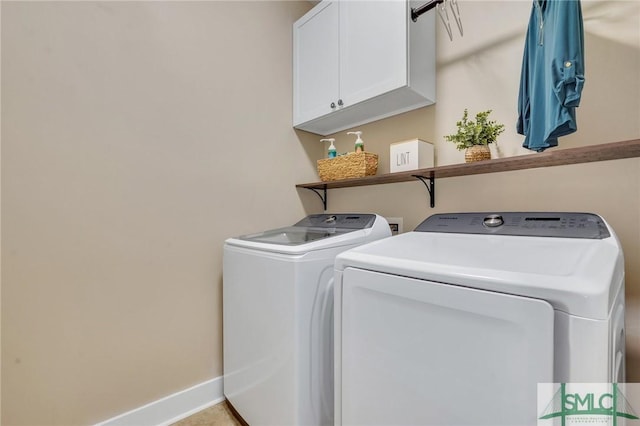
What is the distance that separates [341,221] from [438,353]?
107 centimetres

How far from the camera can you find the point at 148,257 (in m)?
1.55

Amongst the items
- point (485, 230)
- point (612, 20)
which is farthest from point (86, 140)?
point (612, 20)

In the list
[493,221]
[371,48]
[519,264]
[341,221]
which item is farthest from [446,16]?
[519,264]

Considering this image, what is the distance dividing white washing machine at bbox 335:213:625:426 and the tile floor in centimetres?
88

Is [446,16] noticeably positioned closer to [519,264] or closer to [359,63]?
[359,63]

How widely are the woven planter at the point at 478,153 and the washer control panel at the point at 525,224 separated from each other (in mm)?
266

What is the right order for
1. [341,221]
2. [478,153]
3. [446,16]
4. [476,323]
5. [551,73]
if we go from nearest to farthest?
[476,323]
[551,73]
[478,153]
[446,16]
[341,221]

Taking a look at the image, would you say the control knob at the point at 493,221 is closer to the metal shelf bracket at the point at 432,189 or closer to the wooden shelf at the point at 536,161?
the wooden shelf at the point at 536,161

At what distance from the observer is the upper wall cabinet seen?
1.56m

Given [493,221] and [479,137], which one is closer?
[493,221]

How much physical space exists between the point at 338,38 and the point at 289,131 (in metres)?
0.68

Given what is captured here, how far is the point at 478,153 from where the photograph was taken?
4.57 feet

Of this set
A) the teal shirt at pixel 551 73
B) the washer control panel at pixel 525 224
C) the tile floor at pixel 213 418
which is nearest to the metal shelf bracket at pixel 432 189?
the washer control panel at pixel 525 224

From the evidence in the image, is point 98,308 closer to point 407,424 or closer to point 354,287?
point 354,287
